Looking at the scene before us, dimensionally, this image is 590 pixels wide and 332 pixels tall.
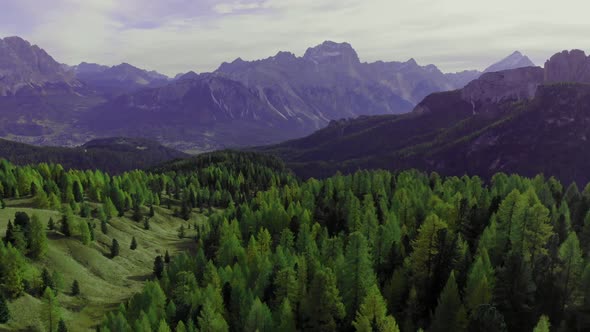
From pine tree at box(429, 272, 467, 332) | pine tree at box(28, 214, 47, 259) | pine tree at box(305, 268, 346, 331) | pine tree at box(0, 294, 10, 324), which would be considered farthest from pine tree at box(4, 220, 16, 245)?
pine tree at box(429, 272, 467, 332)

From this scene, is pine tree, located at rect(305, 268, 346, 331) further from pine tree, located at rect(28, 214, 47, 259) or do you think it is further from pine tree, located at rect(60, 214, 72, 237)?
pine tree, located at rect(60, 214, 72, 237)

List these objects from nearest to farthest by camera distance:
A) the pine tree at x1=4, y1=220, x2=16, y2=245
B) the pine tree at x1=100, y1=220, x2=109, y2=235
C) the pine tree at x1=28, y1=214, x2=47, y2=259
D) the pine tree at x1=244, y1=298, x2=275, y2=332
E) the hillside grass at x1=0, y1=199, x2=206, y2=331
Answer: the pine tree at x1=244, y1=298, x2=275, y2=332 → the hillside grass at x1=0, y1=199, x2=206, y2=331 → the pine tree at x1=4, y1=220, x2=16, y2=245 → the pine tree at x1=28, y1=214, x2=47, y2=259 → the pine tree at x1=100, y1=220, x2=109, y2=235

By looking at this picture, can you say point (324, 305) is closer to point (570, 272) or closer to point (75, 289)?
point (570, 272)

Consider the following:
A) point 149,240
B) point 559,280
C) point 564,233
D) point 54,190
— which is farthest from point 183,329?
point 54,190

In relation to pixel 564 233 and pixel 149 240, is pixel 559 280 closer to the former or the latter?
pixel 564 233

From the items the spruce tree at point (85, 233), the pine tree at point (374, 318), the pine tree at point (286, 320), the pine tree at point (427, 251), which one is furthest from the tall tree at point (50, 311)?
the pine tree at point (427, 251)

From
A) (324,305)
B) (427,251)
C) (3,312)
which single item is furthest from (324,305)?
(3,312)

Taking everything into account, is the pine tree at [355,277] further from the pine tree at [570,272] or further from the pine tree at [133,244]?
the pine tree at [133,244]

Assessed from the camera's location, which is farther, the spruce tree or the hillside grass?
the spruce tree
